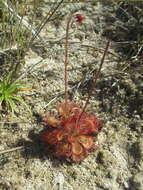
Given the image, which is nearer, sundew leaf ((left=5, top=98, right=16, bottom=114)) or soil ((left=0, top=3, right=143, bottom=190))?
soil ((left=0, top=3, right=143, bottom=190))

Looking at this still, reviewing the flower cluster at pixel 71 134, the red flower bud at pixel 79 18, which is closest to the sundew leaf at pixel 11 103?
the flower cluster at pixel 71 134

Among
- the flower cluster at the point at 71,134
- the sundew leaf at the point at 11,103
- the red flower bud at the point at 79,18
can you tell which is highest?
the red flower bud at the point at 79,18

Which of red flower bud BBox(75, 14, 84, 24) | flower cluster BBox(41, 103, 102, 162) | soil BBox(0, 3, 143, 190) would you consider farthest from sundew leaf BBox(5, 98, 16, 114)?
red flower bud BBox(75, 14, 84, 24)

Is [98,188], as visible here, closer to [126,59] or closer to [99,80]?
[99,80]

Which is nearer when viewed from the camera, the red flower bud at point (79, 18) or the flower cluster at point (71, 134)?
the flower cluster at point (71, 134)

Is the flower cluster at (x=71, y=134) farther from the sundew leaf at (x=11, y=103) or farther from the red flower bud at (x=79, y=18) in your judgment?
the red flower bud at (x=79, y=18)

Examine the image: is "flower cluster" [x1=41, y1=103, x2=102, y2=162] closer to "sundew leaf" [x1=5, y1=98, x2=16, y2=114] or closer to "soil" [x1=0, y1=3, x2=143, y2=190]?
"soil" [x1=0, y1=3, x2=143, y2=190]

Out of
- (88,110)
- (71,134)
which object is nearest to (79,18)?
(88,110)

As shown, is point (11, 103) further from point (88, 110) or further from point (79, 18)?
point (79, 18)
